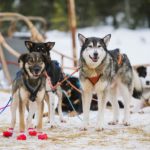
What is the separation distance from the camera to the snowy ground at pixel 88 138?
4590 mm

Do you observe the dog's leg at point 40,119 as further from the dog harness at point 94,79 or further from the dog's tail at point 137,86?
the dog's tail at point 137,86

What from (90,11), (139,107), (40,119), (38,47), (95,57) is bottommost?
(40,119)

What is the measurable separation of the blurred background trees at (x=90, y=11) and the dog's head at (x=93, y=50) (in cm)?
1811

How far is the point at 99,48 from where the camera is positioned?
5375 millimetres

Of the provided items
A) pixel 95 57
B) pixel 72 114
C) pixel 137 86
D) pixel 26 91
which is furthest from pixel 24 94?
pixel 137 86

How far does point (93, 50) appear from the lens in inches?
210

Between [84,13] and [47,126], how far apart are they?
62.0ft

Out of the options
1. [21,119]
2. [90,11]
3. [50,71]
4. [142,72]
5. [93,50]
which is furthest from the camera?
[90,11]

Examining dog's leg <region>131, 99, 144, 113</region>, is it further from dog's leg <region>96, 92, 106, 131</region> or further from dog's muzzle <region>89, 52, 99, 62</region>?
dog's muzzle <region>89, 52, 99, 62</region>

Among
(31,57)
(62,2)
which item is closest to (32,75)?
(31,57)

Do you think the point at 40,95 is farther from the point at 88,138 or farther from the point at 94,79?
the point at 94,79

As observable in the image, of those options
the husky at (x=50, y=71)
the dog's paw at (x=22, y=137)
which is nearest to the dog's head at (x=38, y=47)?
the husky at (x=50, y=71)

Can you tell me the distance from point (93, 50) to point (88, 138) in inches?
35.1

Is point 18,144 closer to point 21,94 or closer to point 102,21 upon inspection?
point 21,94
